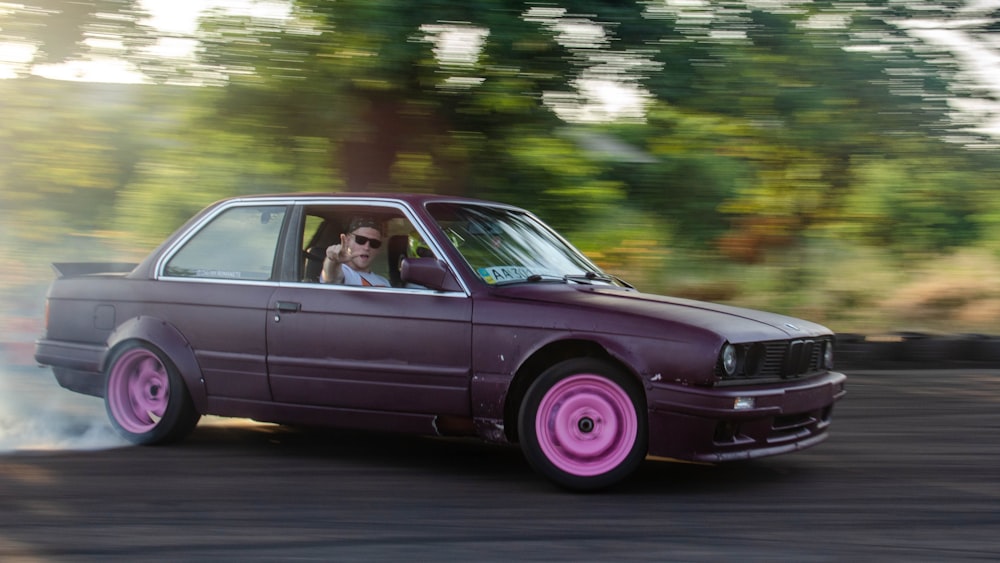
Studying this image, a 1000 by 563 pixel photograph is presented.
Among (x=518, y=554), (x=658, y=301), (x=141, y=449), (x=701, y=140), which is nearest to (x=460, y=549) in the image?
(x=518, y=554)

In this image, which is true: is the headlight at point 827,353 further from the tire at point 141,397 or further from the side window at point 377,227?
the tire at point 141,397

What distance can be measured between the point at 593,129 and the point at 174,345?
5.97m

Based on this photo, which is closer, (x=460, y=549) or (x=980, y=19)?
(x=460, y=549)

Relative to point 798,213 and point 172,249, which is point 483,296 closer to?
point 172,249

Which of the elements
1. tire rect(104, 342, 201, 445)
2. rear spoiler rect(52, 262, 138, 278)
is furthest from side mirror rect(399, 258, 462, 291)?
rear spoiler rect(52, 262, 138, 278)

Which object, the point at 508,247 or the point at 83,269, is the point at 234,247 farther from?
the point at 508,247

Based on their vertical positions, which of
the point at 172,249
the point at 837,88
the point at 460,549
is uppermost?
the point at 837,88

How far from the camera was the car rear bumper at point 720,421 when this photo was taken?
16.3ft

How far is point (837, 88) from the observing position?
11125mm

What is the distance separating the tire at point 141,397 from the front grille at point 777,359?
3.29 m

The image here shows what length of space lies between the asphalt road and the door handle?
2.83 feet

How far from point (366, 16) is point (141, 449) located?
489cm

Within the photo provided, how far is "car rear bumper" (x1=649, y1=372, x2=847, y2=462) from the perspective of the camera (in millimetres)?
4973

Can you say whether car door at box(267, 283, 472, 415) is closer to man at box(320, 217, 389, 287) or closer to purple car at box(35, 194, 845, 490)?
purple car at box(35, 194, 845, 490)
